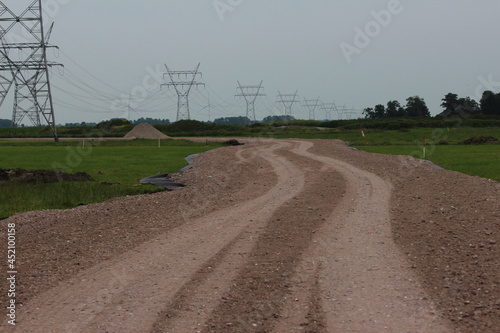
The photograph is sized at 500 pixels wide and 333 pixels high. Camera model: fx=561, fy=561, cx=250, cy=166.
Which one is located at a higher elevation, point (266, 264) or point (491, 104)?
point (491, 104)

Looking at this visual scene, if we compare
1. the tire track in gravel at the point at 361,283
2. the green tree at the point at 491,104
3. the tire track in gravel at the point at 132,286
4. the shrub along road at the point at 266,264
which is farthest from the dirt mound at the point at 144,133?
the green tree at the point at 491,104

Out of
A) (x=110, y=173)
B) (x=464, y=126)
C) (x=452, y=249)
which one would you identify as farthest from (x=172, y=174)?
(x=464, y=126)

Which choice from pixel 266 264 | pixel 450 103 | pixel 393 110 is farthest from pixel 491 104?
pixel 266 264

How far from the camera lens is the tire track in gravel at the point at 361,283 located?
692cm

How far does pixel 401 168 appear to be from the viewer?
29.5 metres

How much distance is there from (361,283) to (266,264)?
1.91 meters

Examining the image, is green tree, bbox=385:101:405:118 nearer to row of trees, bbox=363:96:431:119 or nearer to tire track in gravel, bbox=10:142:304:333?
row of trees, bbox=363:96:431:119

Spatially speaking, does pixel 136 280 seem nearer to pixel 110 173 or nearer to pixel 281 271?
pixel 281 271

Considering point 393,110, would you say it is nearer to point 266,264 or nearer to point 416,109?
Result: point 416,109

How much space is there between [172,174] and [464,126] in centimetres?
9405

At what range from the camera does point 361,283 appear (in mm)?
8531

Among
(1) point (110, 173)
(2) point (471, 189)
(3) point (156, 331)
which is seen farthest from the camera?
(1) point (110, 173)

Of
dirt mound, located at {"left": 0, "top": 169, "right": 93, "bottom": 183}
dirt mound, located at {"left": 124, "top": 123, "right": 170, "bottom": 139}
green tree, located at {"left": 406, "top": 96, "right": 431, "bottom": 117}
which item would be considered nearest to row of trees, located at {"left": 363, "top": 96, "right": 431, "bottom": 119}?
green tree, located at {"left": 406, "top": 96, "right": 431, "bottom": 117}

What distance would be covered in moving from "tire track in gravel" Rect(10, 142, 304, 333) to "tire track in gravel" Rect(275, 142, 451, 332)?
67.4 inches
